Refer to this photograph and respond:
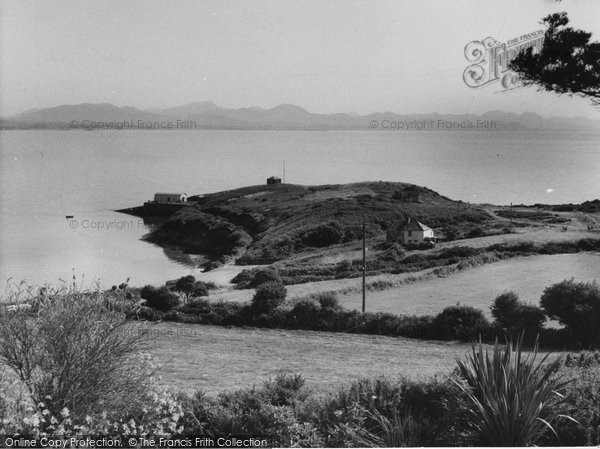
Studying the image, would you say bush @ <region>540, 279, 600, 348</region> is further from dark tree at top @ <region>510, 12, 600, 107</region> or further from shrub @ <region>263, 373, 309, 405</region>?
shrub @ <region>263, 373, 309, 405</region>

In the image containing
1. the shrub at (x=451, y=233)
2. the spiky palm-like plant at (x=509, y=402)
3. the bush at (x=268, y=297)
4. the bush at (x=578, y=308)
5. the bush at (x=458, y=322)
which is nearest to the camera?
the spiky palm-like plant at (x=509, y=402)

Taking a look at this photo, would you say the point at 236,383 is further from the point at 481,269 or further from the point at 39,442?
the point at 481,269

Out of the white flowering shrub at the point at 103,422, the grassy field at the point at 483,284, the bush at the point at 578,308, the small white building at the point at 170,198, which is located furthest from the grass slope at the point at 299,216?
the white flowering shrub at the point at 103,422

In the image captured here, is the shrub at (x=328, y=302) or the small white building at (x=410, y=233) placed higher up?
the small white building at (x=410, y=233)

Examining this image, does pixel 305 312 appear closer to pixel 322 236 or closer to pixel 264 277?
pixel 264 277

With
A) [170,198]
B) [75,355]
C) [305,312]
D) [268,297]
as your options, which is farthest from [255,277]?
[75,355]

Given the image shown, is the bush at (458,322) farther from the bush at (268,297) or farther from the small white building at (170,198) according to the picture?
the small white building at (170,198)

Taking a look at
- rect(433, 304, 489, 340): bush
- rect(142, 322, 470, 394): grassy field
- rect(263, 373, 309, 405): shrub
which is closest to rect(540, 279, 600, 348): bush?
rect(433, 304, 489, 340): bush
